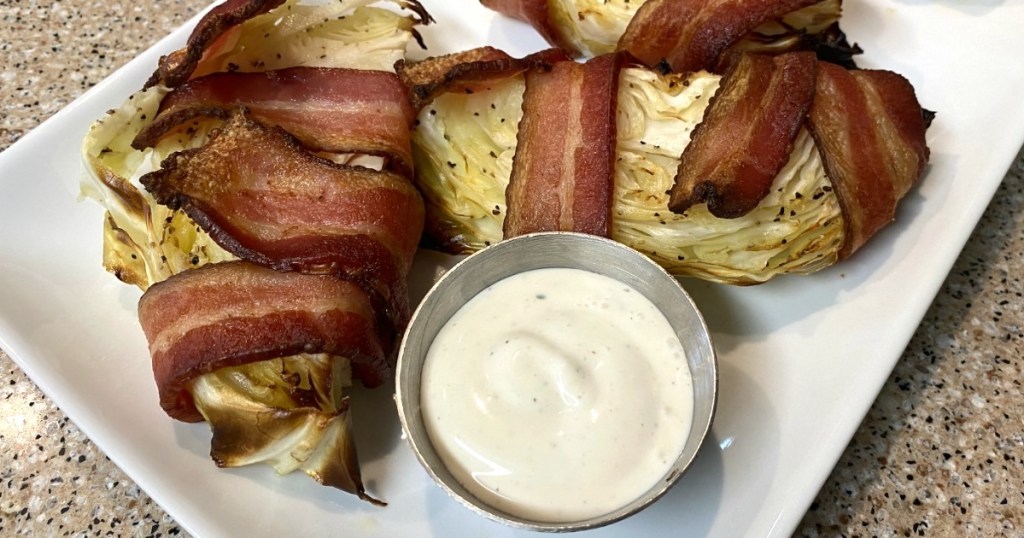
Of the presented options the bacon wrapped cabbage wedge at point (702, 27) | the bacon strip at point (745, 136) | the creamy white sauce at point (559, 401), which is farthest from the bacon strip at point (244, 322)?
the bacon wrapped cabbage wedge at point (702, 27)

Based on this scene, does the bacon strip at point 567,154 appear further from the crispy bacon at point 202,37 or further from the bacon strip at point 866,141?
the crispy bacon at point 202,37

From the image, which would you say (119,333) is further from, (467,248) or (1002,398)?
(1002,398)

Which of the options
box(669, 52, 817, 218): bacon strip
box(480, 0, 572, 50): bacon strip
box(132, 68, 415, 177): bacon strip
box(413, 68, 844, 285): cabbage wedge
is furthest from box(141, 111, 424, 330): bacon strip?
box(480, 0, 572, 50): bacon strip

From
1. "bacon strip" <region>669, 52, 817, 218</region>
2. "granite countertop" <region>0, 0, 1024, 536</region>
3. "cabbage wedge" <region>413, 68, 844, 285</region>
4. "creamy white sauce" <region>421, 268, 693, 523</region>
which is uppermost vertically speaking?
"bacon strip" <region>669, 52, 817, 218</region>

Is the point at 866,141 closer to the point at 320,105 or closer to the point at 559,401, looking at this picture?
the point at 559,401

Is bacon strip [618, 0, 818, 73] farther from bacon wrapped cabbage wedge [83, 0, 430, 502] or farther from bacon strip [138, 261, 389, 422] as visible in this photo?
bacon strip [138, 261, 389, 422]

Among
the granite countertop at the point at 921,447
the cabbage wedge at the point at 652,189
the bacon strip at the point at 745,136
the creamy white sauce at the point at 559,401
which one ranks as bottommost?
the granite countertop at the point at 921,447

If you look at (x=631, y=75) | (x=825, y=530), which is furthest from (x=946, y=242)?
(x=631, y=75)
